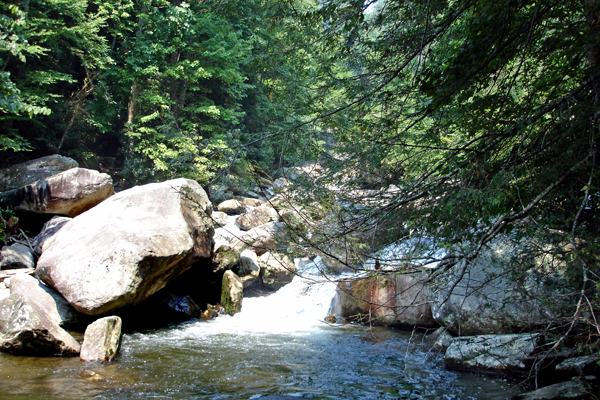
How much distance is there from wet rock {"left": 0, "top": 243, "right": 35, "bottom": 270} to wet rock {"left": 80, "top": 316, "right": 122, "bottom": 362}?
335 cm

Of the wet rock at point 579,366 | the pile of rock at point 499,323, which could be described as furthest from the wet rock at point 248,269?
the wet rock at point 579,366

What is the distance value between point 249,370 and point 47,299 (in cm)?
372

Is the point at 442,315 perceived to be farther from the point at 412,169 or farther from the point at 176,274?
the point at 176,274

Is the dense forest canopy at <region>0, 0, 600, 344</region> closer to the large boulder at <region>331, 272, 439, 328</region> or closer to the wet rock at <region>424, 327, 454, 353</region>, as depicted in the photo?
the wet rock at <region>424, 327, 454, 353</region>

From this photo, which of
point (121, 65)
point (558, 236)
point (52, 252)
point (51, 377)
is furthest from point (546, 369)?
point (121, 65)

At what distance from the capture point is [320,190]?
321 centimetres

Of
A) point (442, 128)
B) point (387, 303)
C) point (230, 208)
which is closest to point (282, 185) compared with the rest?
point (442, 128)

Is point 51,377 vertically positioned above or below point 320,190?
below

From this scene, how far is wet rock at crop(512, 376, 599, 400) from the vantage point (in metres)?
3.62

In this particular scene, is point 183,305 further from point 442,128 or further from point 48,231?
point 442,128

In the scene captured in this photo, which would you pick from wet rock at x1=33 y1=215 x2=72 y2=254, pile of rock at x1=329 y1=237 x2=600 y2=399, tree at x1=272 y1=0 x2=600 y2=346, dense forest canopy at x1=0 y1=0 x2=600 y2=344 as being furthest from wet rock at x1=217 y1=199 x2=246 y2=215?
tree at x1=272 y1=0 x2=600 y2=346

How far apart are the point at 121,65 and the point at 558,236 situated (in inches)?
784

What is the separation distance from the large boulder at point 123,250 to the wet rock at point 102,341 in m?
0.58

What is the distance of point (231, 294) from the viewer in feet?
31.3
